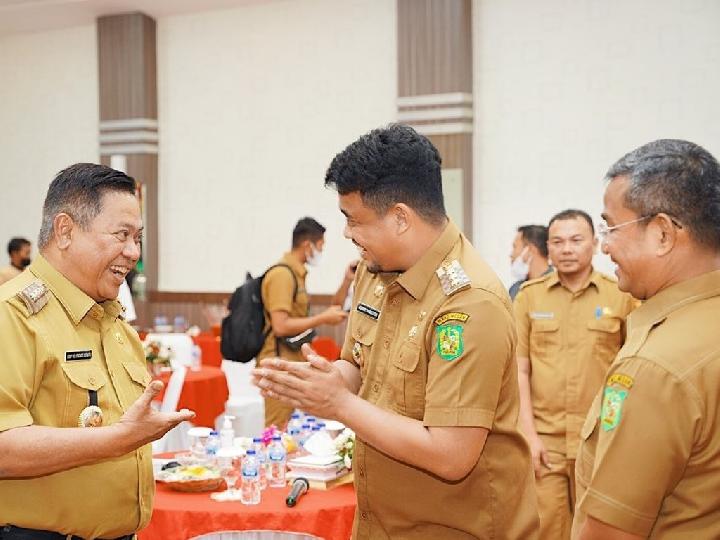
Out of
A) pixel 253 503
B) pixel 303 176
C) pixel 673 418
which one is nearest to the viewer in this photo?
pixel 673 418

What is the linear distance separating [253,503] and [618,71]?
21.7ft

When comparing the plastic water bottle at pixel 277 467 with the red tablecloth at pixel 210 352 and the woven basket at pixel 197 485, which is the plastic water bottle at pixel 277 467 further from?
the red tablecloth at pixel 210 352

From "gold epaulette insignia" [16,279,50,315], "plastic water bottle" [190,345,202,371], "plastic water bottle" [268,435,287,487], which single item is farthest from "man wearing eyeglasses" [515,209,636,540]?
"plastic water bottle" [190,345,202,371]

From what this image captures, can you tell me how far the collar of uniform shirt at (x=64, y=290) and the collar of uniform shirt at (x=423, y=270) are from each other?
0.81 meters

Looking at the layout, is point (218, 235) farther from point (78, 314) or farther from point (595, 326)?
point (78, 314)

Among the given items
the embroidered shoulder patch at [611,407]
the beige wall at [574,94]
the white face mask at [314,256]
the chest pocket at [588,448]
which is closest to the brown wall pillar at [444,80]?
the beige wall at [574,94]

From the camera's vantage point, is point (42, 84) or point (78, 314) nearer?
point (78, 314)

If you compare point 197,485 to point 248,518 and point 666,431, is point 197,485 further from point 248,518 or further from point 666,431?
point 666,431

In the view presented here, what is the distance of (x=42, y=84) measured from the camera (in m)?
11.1

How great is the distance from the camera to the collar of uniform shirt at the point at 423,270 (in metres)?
2.05

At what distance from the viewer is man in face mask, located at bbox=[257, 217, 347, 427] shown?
5.09m

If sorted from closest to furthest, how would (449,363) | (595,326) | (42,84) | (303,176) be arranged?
(449,363) < (595,326) < (303,176) < (42,84)

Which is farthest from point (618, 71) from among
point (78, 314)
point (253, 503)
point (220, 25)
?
point (78, 314)

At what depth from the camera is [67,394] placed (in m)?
2.03
